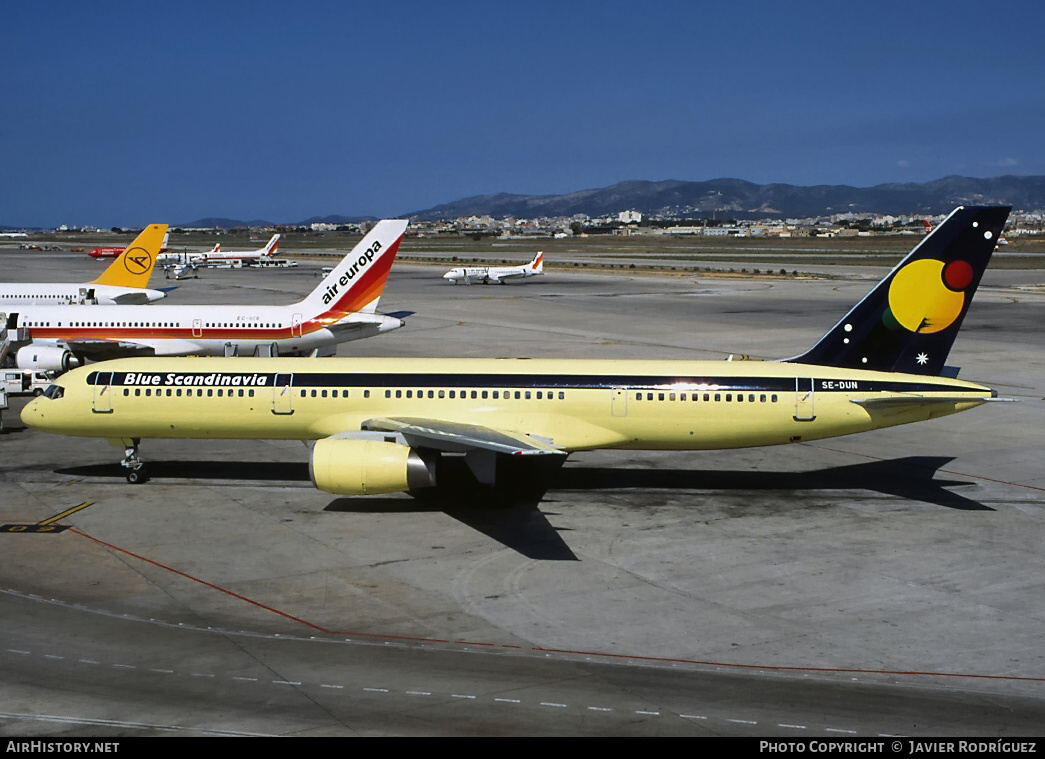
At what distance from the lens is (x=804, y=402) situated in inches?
1174

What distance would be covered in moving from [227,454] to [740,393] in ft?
61.4

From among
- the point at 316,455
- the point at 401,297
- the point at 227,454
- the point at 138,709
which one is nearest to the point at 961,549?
the point at 316,455

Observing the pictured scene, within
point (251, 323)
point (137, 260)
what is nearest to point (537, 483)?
point (251, 323)

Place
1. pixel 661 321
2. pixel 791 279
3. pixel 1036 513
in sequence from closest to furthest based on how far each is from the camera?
pixel 1036 513 → pixel 661 321 → pixel 791 279

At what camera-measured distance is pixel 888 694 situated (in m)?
17.3

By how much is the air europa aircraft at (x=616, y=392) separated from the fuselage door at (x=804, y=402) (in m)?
0.04

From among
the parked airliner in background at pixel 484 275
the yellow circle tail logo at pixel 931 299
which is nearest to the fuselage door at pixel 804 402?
the yellow circle tail logo at pixel 931 299

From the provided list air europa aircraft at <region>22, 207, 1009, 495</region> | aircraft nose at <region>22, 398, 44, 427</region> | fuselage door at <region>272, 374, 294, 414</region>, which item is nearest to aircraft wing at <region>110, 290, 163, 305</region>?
aircraft nose at <region>22, 398, 44, 427</region>

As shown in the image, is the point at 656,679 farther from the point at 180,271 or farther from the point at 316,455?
the point at 180,271

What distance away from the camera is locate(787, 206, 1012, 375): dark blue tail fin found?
101 feet

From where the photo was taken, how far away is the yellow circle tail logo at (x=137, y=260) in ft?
232

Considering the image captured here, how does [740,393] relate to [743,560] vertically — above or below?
above

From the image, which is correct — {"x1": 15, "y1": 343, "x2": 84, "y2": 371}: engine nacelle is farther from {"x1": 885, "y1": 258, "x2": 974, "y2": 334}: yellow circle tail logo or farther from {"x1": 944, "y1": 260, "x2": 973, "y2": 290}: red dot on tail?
{"x1": 944, "y1": 260, "x2": 973, "y2": 290}: red dot on tail

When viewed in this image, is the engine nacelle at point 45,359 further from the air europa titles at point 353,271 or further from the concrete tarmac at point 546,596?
the air europa titles at point 353,271
